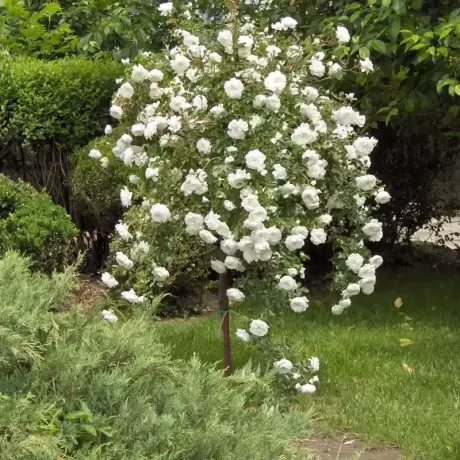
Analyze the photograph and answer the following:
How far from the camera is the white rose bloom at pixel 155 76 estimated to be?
4602 mm

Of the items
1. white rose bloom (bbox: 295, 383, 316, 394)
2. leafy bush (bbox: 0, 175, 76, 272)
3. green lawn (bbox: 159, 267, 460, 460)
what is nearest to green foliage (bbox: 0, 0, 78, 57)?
leafy bush (bbox: 0, 175, 76, 272)

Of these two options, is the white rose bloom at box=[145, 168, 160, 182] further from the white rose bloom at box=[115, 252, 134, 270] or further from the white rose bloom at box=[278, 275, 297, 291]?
the white rose bloom at box=[278, 275, 297, 291]

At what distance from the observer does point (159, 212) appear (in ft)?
14.4

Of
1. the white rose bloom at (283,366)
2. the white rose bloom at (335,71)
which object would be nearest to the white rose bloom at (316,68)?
the white rose bloom at (335,71)

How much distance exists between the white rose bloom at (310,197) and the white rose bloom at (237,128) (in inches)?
15.9

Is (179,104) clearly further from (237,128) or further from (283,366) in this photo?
(283,366)

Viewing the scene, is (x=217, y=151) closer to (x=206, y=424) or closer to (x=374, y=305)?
(x=206, y=424)

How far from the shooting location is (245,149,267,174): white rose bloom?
13.7ft

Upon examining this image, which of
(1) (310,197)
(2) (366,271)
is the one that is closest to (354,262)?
(2) (366,271)

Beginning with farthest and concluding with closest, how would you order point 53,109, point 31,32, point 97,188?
point 31,32, point 53,109, point 97,188

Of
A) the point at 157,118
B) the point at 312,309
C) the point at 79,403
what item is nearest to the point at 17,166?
the point at 312,309

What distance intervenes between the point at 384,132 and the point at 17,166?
3.84 m

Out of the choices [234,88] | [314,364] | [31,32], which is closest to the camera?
[234,88]

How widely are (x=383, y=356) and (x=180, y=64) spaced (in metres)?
Answer: 2.63
